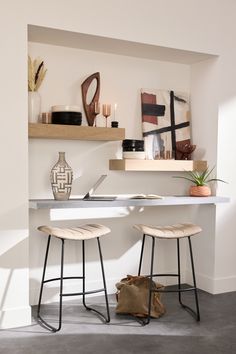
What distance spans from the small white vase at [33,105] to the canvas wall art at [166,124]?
0.96m

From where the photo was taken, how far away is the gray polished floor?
8.88 ft

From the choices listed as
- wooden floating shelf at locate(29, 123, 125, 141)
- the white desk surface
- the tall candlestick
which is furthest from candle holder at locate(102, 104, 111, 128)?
the white desk surface

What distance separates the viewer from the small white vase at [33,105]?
3.30 meters

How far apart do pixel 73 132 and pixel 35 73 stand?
0.53 metres

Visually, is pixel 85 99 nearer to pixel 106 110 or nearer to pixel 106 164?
pixel 106 110

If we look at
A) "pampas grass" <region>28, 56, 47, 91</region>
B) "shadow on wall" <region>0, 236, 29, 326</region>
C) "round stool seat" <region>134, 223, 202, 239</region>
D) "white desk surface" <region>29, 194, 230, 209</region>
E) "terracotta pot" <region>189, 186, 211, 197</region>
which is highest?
"pampas grass" <region>28, 56, 47, 91</region>

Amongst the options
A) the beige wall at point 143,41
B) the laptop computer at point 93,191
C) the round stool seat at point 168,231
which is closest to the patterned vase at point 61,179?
the laptop computer at point 93,191

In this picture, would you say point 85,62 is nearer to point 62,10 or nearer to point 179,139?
point 62,10

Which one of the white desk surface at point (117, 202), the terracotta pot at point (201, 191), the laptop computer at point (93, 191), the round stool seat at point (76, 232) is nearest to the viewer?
the round stool seat at point (76, 232)

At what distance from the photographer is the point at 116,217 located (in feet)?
12.5

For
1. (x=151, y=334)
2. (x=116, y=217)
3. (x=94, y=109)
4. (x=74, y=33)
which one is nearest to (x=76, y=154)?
(x=94, y=109)

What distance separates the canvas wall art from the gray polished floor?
1.33 metres

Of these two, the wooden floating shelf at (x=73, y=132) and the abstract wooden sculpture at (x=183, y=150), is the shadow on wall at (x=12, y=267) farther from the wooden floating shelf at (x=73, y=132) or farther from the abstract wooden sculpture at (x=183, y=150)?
the abstract wooden sculpture at (x=183, y=150)

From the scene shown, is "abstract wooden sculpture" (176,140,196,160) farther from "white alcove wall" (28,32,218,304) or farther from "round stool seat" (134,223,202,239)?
"round stool seat" (134,223,202,239)
